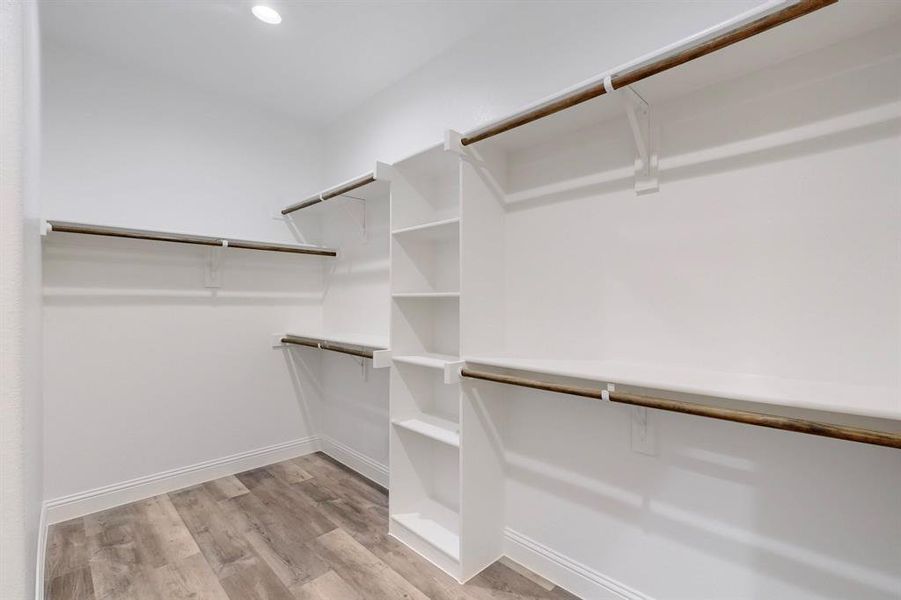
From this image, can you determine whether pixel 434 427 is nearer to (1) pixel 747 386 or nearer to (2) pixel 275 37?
(1) pixel 747 386

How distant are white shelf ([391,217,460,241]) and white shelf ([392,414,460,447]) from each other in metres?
0.95

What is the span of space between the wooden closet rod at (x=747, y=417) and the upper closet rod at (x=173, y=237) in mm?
2022

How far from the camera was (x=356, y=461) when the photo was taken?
2969 millimetres

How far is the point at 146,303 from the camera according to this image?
8.56 ft

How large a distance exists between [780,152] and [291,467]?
3.26 m

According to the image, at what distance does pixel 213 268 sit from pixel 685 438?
2891 millimetres

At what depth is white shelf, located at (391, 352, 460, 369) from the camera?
1933 mm

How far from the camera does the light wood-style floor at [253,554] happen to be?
5.76 ft

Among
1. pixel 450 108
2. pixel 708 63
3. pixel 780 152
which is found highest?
pixel 450 108

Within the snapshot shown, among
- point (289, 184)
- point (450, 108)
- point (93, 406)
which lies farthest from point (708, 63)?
point (93, 406)

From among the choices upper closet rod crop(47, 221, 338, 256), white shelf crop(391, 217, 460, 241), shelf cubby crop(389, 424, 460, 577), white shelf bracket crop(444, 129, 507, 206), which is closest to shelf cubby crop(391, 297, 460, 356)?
white shelf crop(391, 217, 460, 241)

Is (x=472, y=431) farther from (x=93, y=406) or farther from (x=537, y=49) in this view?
(x=93, y=406)

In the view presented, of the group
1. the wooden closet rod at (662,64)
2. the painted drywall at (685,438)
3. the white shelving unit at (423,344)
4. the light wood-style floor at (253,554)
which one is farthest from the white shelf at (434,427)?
the wooden closet rod at (662,64)

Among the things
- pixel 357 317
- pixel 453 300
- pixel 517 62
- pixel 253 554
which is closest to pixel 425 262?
pixel 453 300
